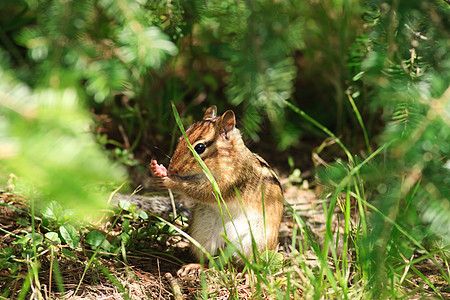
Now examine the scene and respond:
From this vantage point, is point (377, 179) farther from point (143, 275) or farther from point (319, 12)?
point (319, 12)

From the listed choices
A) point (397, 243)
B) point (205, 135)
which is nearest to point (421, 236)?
point (397, 243)

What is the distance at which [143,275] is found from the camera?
7.97 ft

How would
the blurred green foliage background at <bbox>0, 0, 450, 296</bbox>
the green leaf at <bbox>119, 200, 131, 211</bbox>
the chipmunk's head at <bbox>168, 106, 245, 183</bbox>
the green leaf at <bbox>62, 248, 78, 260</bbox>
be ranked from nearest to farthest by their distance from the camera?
the blurred green foliage background at <bbox>0, 0, 450, 296</bbox>, the green leaf at <bbox>62, 248, 78, 260</bbox>, the chipmunk's head at <bbox>168, 106, 245, 183</bbox>, the green leaf at <bbox>119, 200, 131, 211</bbox>

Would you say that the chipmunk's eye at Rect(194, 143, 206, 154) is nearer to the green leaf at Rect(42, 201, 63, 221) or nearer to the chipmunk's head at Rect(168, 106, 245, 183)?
the chipmunk's head at Rect(168, 106, 245, 183)

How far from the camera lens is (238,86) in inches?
90.5

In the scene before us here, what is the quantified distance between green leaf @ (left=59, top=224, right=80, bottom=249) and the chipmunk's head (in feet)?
1.78

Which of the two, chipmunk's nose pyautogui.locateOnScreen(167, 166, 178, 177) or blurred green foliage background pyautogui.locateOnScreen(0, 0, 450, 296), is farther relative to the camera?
chipmunk's nose pyautogui.locateOnScreen(167, 166, 178, 177)

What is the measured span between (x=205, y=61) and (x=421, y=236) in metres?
2.65

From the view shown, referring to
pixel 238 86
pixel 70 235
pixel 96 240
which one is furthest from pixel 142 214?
pixel 238 86

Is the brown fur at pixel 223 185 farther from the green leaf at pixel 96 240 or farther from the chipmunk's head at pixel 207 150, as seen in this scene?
the green leaf at pixel 96 240

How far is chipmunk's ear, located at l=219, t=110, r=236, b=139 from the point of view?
8.08 ft

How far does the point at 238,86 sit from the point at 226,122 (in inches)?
10.2

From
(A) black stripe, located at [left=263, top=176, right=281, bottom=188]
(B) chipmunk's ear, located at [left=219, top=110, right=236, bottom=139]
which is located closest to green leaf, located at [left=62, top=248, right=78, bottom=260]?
(B) chipmunk's ear, located at [left=219, top=110, right=236, bottom=139]

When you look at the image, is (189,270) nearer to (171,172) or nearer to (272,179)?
(171,172)
